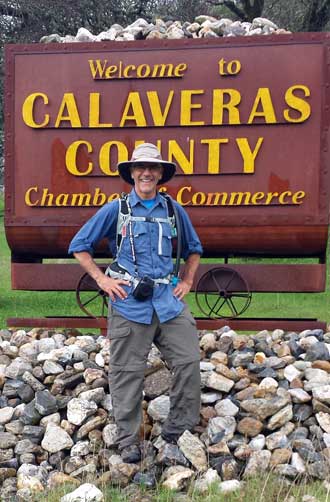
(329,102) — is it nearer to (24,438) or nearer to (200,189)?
(200,189)

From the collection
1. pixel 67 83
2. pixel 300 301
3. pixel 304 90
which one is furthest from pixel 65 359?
pixel 300 301

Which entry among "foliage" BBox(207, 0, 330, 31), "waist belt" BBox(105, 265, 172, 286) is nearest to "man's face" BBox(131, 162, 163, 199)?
"waist belt" BBox(105, 265, 172, 286)

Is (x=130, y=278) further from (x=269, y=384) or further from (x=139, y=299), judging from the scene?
(x=269, y=384)

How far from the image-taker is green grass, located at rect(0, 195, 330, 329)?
1351cm

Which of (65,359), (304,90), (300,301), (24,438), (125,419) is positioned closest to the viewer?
(125,419)

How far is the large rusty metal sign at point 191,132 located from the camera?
25.9 ft

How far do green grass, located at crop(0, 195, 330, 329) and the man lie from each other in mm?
6649

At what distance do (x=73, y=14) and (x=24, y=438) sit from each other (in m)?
14.6

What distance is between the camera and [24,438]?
6.13m

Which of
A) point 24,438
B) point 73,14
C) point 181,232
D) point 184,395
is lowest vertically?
point 24,438

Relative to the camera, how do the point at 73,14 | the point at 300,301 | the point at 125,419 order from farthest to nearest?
the point at 73,14 < the point at 300,301 < the point at 125,419

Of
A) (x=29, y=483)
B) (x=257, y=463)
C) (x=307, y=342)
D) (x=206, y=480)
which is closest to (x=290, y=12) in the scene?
(x=307, y=342)

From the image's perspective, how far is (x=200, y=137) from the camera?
797cm

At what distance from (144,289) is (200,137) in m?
2.76
